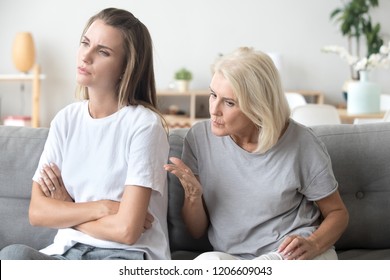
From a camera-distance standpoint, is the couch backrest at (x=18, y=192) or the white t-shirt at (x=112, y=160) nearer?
the white t-shirt at (x=112, y=160)

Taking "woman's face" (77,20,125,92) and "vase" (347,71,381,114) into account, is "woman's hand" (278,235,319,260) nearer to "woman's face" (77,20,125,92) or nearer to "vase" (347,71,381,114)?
"woman's face" (77,20,125,92)

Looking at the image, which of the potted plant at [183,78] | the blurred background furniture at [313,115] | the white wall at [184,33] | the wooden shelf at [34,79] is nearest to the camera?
the blurred background furniture at [313,115]

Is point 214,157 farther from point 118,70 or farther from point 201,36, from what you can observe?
point 201,36

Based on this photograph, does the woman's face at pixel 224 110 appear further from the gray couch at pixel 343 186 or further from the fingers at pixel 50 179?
the fingers at pixel 50 179

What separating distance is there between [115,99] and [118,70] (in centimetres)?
8

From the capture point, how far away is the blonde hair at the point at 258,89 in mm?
1783

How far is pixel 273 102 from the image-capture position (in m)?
1.82

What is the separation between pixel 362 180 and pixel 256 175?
437 mm

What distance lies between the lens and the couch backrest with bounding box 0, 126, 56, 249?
83.1 inches

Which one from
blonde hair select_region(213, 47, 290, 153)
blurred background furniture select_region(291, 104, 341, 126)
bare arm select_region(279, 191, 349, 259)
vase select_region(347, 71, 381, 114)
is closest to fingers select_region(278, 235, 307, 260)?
bare arm select_region(279, 191, 349, 259)

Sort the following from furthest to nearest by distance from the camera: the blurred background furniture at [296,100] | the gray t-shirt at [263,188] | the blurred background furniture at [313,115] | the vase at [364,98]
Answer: the blurred background furniture at [296,100]
the vase at [364,98]
the blurred background furniture at [313,115]
the gray t-shirt at [263,188]

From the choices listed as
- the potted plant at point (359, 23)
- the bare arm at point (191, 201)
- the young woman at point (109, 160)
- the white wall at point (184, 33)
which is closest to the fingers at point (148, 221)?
the young woman at point (109, 160)

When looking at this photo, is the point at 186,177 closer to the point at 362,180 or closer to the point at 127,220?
the point at 127,220
